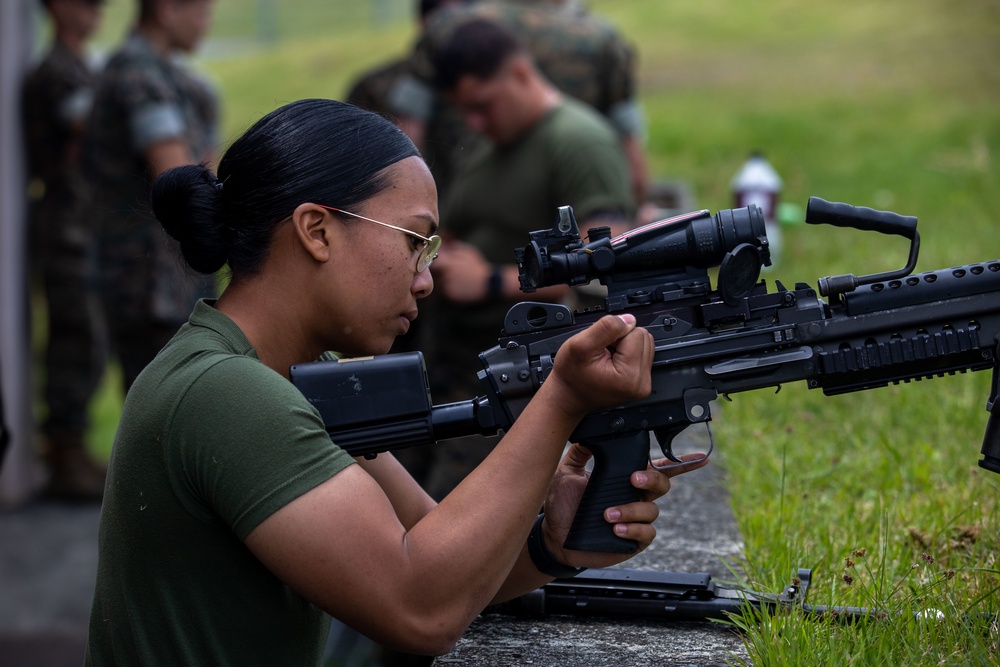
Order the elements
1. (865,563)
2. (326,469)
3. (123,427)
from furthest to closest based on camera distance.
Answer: (865,563) < (123,427) < (326,469)

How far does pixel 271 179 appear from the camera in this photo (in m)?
2.29

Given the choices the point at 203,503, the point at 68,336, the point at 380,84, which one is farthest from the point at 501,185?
the point at 68,336

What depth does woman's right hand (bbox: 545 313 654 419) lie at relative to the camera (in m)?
2.20

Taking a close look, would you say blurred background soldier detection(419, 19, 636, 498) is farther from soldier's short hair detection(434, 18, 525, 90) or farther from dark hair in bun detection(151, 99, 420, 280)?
dark hair in bun detection(151, 99, 420, 280)

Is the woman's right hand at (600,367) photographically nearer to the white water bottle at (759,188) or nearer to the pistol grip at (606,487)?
the pistol grip at (606,487)

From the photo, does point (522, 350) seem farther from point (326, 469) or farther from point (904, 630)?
point (904, 630)

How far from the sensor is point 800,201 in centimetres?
955

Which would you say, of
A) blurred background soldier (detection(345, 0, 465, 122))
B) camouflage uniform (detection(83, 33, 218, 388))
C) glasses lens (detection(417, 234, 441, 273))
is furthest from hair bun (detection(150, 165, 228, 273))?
blurred background soldier (detection(345, 0, 465, 122))

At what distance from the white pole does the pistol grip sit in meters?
5.49

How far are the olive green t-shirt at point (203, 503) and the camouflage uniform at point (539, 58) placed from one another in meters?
4.13

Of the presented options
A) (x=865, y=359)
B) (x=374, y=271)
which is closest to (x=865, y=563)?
(x=865, y=359)

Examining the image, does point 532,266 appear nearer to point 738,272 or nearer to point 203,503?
point 738,272

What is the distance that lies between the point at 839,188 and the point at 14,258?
21.3 ft

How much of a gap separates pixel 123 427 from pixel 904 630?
169cm
